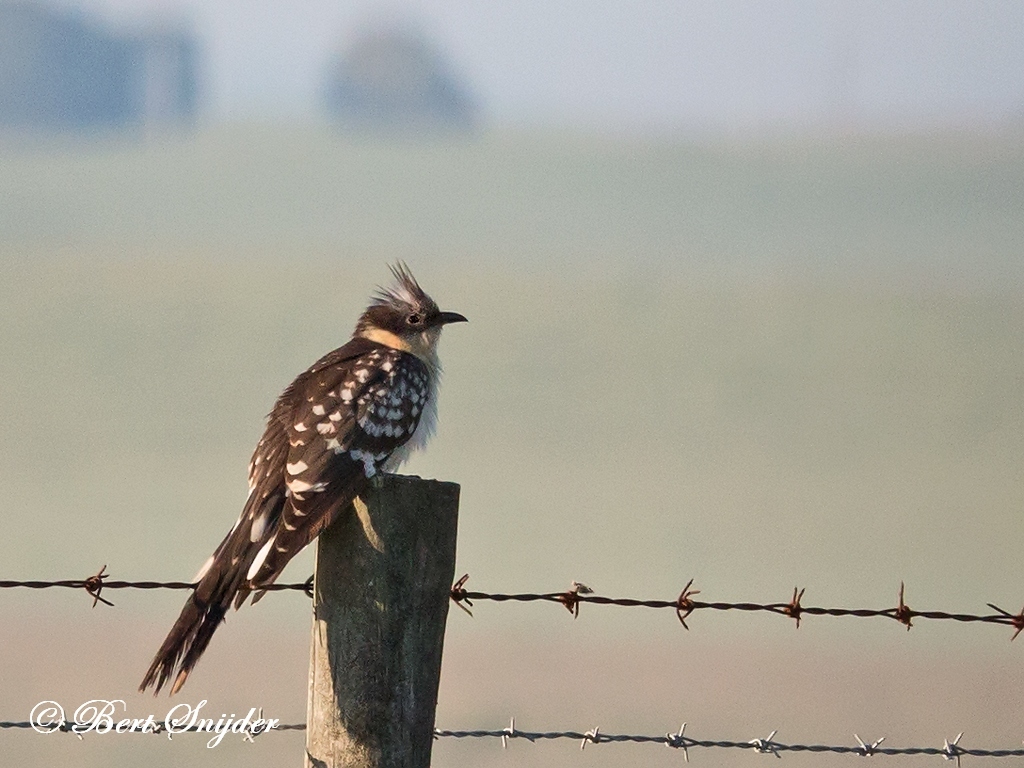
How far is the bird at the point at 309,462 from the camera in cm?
407

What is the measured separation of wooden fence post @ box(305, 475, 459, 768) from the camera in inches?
137

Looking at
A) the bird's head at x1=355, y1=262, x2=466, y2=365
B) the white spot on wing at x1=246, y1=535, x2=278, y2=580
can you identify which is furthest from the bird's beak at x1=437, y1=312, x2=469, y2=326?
the white spot on wing at x1=246, y1=535, x2=278, y2=580

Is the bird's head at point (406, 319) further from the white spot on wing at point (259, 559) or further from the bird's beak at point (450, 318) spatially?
the white spot on wing at point (259, 559)

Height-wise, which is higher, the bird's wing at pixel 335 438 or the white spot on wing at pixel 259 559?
the bird's wing at pixel 335 438

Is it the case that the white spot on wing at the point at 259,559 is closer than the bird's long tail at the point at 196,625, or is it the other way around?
the bird's long tail at the point at 196,625

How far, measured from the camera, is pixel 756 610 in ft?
13.7

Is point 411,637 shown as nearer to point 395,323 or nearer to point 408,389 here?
point 408,389

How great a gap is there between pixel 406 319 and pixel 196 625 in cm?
333

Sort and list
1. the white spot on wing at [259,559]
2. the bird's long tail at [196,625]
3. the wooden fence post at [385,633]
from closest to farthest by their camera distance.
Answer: the wooden fence post at [385,633], the bird's long tail at [196,625], the white spot on wing at [259,559]

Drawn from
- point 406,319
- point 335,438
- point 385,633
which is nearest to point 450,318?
point 406,319

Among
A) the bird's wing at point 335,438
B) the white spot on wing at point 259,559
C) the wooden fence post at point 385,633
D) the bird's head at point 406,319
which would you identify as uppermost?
the bird's head at point 406,319

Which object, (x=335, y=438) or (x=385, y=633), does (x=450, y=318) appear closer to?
(x=335, y=438)

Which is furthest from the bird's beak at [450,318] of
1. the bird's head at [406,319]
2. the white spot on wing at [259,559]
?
the white spot on wing at [259,559]

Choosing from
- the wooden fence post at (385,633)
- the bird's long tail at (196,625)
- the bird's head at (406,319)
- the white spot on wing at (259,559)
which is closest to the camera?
the wooden fence post at (385,633)
